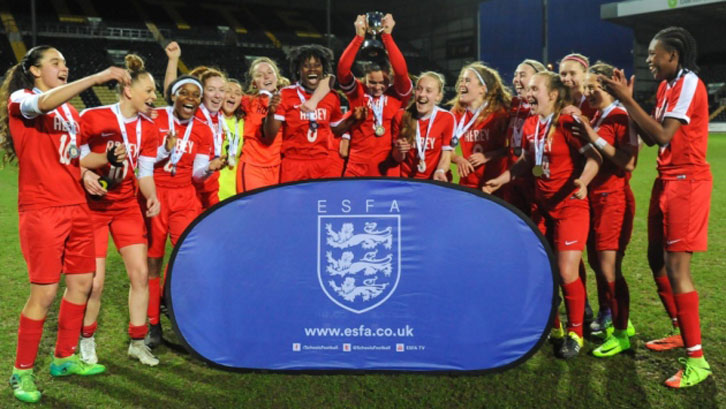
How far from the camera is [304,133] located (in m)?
5.25

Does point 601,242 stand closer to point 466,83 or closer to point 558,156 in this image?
point 558,156

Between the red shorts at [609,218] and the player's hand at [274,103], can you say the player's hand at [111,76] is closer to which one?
the player's hand at [274,103]

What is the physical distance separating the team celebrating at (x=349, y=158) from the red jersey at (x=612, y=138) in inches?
0.5

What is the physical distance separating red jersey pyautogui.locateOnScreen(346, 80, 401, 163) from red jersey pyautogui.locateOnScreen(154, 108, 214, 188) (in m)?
1.24

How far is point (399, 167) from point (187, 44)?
32.8m

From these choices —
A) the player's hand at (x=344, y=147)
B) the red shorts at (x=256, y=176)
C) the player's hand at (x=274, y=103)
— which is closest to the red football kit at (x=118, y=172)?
the player's hand at (x=274, y=103)

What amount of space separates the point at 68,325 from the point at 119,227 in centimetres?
65

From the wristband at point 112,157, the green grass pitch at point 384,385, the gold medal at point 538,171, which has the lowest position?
the green grass pitch at point 384,385

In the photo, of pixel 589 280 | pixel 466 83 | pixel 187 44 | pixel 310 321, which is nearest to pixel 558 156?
pixel 466 83

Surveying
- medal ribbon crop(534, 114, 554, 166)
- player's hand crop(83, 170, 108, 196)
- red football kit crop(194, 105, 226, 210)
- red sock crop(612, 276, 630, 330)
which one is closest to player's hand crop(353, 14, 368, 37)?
red football kit crop(194, 105, 226, 210)

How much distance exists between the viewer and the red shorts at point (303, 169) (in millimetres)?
5273

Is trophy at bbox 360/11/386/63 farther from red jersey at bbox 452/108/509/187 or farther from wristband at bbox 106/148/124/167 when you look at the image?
wristband at bbox 106/148/124/167

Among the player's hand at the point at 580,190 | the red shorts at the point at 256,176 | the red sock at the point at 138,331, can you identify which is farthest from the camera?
the red shorts at the point at 256,176

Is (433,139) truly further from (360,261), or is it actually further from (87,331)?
(87,331)
